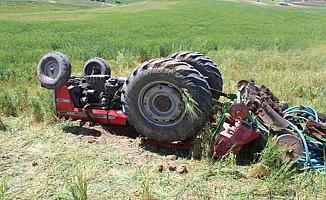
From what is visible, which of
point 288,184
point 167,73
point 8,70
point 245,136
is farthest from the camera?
point 8,70

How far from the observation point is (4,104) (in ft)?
24.8

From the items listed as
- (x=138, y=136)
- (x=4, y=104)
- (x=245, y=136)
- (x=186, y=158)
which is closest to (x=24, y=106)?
(x=4, y=104)

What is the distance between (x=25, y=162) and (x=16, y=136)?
1.08 m

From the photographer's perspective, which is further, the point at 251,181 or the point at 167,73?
the point at 167,73

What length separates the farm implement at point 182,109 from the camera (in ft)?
17.4

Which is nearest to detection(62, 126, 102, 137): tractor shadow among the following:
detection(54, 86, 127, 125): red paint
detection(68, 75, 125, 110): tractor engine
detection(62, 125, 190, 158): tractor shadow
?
detection(62, 125, 190, 158): tractor shadow

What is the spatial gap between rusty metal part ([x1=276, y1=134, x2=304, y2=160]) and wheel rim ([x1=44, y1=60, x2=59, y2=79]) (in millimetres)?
3489

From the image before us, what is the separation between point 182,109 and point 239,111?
0.75 metres

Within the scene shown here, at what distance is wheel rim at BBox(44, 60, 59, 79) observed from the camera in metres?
6.96

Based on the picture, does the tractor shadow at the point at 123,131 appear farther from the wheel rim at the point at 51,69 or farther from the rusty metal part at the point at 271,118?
the rusty metal part at the point at 271,118

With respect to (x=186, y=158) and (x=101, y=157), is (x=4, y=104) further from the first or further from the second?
(x=186, y=158)

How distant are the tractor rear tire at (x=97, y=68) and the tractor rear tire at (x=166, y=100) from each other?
2.04 m

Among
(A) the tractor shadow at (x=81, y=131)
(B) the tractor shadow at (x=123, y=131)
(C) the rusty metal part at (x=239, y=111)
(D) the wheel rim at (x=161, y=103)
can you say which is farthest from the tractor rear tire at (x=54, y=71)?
(C) the rusty metal part at (x=239, y=111)

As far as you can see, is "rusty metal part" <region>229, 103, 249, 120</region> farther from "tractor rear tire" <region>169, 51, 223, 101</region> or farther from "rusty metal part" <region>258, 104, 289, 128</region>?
"tractor rear tire" <region>169, 51, 223, 101</region>
